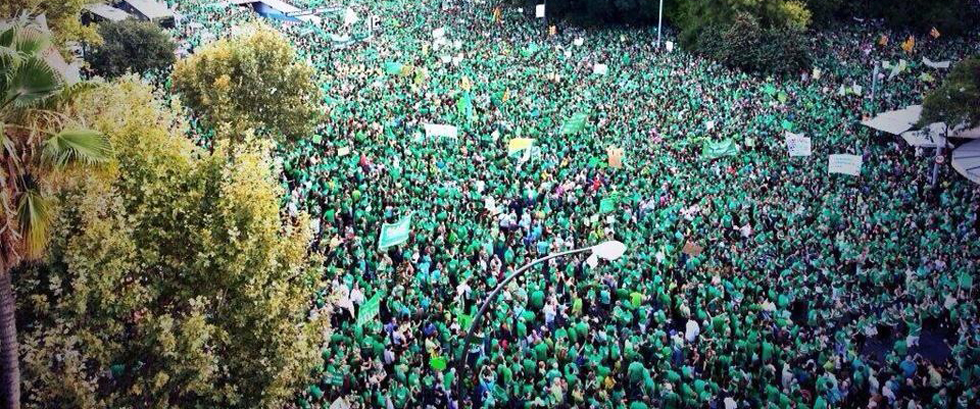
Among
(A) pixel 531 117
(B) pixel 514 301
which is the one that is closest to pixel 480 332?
(B) pixel 514 301

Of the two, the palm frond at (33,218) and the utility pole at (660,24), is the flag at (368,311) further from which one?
the utility pole at (660,24)

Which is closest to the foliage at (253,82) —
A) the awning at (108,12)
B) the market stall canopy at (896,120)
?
the market stall canopy at (896,120)

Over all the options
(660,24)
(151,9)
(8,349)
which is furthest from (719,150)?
(151,9)

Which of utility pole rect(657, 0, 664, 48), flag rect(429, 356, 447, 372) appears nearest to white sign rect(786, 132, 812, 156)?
flag rect(429, 356, 447, 372)

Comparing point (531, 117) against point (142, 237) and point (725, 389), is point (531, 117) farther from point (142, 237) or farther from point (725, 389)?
point (142, 237)

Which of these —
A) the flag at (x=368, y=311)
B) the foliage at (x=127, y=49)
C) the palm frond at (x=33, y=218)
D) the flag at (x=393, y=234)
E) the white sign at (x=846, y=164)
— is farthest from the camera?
the foliage at (x=127, y=49)

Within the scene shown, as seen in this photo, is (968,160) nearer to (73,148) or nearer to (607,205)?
(607,205)
